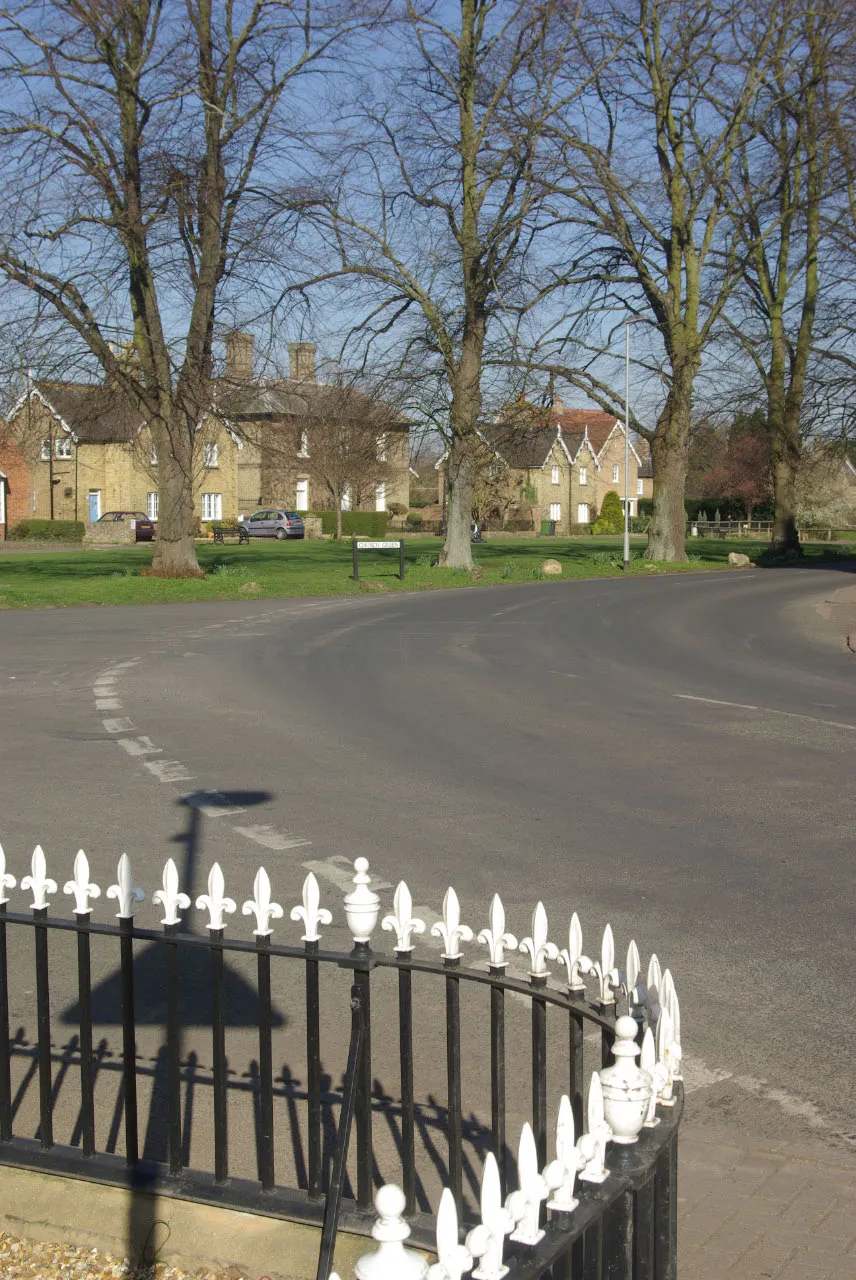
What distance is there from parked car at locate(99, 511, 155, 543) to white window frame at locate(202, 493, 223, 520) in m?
8.04

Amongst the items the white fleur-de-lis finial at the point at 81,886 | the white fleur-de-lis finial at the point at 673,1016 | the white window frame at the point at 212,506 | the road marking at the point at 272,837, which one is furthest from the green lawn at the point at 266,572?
the white fleur-de-lis finial at the point at 673,1016

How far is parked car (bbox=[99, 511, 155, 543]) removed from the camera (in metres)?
66.2

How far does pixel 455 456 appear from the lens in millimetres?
39312

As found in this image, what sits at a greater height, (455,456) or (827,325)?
(827,325)

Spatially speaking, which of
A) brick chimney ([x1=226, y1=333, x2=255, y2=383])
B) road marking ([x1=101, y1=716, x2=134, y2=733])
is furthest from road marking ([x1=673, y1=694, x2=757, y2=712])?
brick chimney ([x1=226, y1=333, x2=255, y2=383])

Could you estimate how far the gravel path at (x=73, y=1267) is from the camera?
359 cm

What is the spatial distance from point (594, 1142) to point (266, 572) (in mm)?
38128

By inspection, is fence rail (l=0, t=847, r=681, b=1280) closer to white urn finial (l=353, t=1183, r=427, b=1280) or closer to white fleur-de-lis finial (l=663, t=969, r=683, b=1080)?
white fleur-de-lis finial (l=663, t=969, r=683, b=1080)

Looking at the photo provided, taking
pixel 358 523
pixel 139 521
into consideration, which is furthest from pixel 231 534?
pixel 358 523

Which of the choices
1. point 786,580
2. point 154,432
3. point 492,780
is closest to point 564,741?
point 492,780

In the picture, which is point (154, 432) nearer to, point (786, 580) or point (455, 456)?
point (455, 456)

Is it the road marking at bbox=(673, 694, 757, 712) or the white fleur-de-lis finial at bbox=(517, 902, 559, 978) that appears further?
the road marking at bbox=(673, 694, 757, 712)

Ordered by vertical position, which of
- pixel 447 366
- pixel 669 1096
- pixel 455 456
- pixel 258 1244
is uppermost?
pixel 447 366

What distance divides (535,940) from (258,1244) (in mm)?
1119
